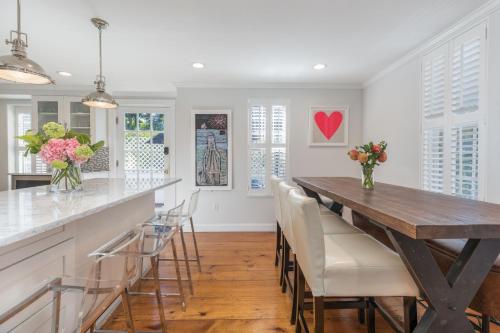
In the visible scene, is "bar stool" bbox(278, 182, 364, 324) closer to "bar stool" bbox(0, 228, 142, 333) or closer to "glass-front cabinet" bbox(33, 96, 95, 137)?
"bar stool" bbox(0, 228, 142, 333)

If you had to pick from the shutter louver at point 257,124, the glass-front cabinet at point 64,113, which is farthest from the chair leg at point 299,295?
the glass-front cabinet at point 64,113

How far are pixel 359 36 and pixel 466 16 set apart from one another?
0.79 m

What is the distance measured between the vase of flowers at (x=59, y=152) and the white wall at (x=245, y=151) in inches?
81.8

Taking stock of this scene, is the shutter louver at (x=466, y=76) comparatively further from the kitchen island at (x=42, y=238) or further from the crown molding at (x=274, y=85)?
the kitchen island at (x=42, y=238)

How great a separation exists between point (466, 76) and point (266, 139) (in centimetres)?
240

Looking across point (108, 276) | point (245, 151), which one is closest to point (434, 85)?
point (245, 151)

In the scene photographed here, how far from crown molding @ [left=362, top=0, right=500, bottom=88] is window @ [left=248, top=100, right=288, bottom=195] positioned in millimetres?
1603

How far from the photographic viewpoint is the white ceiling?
1.90m

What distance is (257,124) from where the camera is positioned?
12.6 ft

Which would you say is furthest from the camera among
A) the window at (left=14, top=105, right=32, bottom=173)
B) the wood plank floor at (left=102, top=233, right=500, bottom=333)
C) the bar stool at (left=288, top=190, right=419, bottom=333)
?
the window at (left=14, top=105, right=32, bottom=173)

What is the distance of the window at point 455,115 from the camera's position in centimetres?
193

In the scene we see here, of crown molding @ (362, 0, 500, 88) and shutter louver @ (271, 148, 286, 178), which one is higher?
crown molding @ (362, 0, 500, 88)

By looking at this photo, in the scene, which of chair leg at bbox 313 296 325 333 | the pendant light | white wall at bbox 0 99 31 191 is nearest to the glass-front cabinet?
white wall at bbox 0 99 31 191

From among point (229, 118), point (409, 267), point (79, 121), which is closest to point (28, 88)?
point (79, 121)
